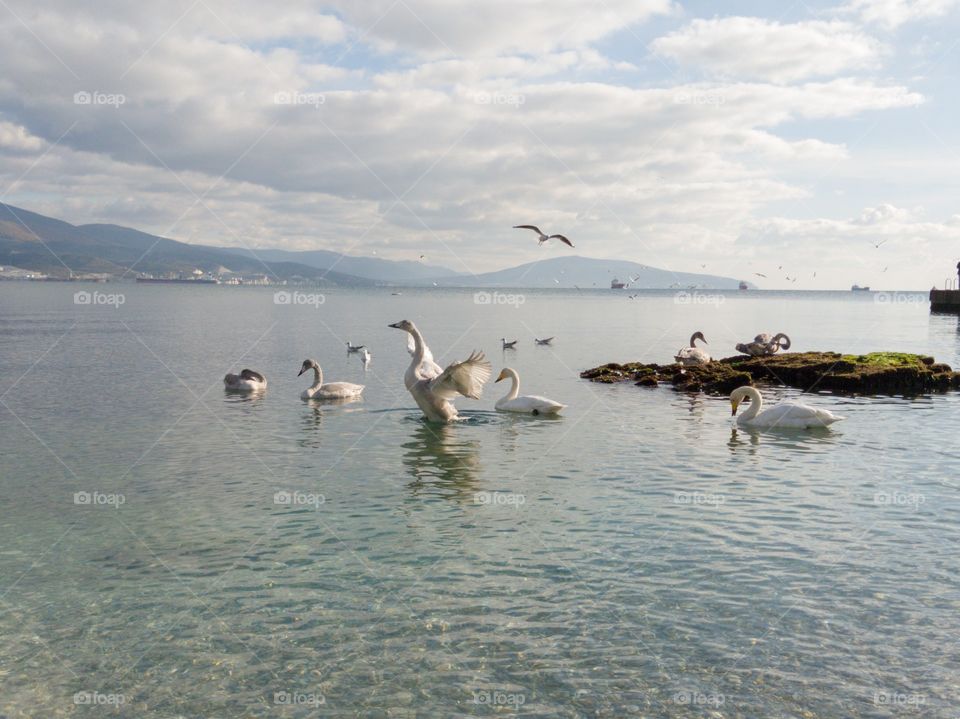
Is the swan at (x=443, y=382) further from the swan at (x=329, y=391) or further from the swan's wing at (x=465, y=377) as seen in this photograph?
the swan at (x=329, y=391)

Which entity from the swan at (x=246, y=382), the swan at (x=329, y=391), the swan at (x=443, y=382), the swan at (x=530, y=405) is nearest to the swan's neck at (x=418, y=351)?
the swan at (x=443, y=382)

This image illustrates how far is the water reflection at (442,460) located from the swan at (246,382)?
9390 millimetres

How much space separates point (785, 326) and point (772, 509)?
281 feet

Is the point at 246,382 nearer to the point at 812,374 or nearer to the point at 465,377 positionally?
the point at 465,377

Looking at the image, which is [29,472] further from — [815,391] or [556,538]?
[815,391]

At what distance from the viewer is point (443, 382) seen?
22.2 m

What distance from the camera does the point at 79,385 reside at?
104 feet

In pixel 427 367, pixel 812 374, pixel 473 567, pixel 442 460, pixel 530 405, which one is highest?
pixel 427 367

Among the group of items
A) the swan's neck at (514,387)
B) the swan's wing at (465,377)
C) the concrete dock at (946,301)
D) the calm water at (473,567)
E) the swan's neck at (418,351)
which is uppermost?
the concrete dock at (946,301)

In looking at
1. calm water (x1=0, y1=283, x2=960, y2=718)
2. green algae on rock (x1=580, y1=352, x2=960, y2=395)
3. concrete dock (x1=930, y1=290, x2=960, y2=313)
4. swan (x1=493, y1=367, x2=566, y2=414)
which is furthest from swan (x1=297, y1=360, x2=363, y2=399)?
concrete dock (x1=930, y1=290, x2=960, y2=313)

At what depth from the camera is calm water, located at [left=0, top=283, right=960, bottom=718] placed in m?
8.54

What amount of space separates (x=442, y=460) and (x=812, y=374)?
2237 cm

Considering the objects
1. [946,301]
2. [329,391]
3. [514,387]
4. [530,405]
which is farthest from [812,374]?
[946,301]

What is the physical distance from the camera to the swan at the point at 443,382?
21.4 metres
